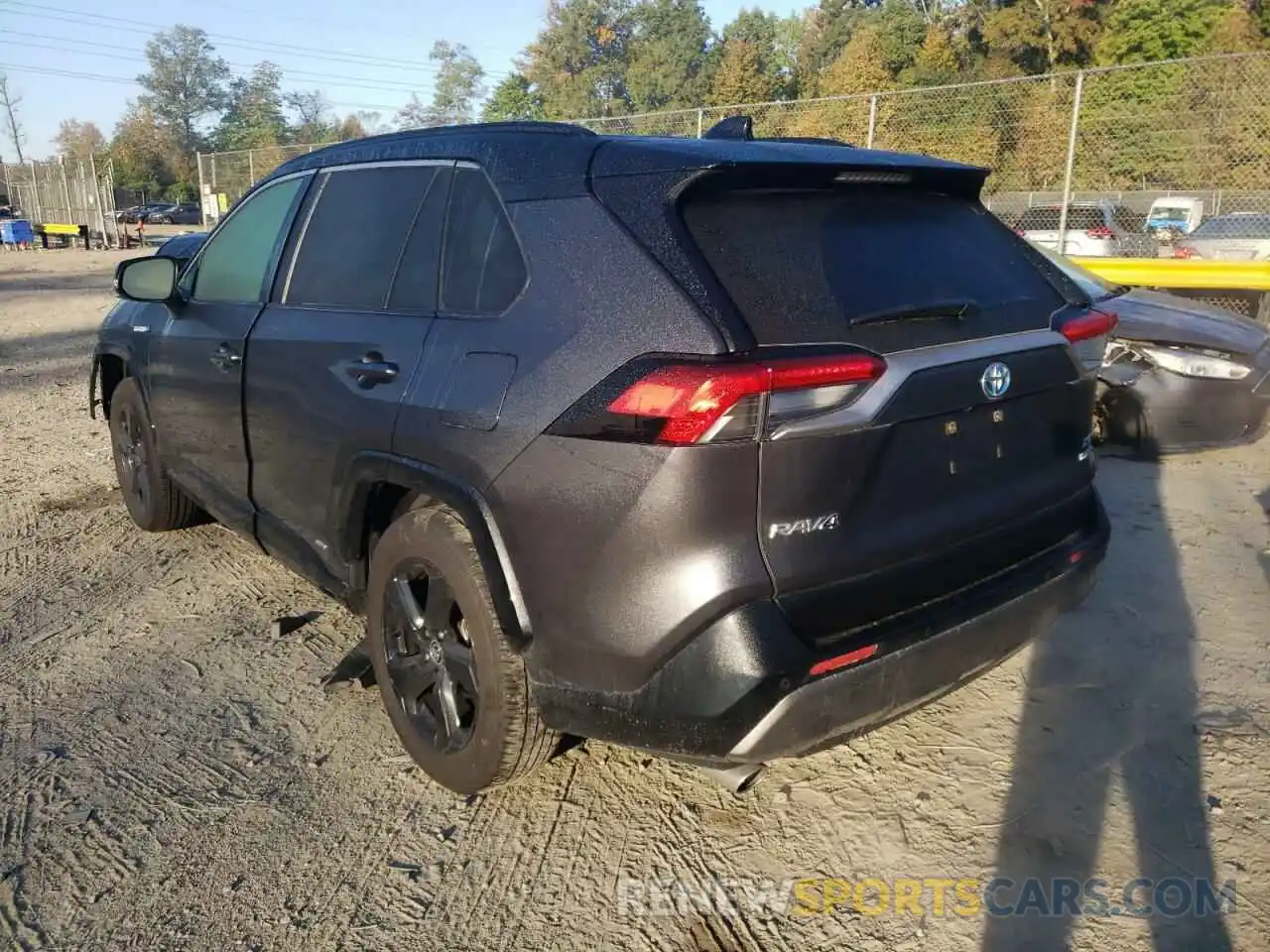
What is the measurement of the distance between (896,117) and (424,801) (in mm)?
11729

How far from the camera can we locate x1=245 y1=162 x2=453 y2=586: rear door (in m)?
2.86

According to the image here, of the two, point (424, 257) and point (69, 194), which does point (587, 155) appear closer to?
point (424, 257)

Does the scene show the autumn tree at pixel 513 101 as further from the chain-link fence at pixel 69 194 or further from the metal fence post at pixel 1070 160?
the metal fence post at pixel 1070 160

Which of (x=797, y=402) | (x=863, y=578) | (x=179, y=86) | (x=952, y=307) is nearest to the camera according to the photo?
(x=797, y=402)

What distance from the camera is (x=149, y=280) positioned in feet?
13.9

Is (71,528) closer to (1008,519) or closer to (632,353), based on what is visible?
(632,353)

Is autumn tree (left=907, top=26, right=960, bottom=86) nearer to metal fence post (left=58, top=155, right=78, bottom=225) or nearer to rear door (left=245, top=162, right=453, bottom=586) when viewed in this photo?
metal fence post (left=58, top=155, right=78, bottom=225)

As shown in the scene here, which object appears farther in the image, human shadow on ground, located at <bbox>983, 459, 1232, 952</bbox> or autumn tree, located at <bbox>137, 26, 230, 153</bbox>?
autumn tree, located at <bbox>137, 26, 230, 153</bbox>

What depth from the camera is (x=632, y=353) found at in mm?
2150

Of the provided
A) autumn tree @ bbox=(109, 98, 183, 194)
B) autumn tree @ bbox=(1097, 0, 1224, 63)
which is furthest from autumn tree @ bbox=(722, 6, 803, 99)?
autumn tree @ bbox=(109, 98, 183, 194)

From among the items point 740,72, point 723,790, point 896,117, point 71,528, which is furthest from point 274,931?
point 740,72

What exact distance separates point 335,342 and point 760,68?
6613 centimetres

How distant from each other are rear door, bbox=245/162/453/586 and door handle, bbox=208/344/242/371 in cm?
13

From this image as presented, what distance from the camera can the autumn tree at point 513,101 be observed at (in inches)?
2665
